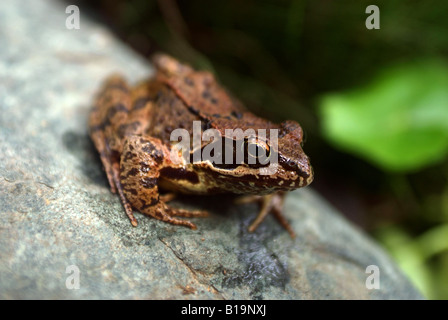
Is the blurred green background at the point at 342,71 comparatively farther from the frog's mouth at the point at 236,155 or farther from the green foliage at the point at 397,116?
the frog's mouth at the point at 236,155

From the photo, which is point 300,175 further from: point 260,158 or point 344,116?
point 344,116

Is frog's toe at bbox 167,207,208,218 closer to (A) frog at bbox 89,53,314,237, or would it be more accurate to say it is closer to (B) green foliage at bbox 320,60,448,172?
(A) frog at bbox 89,53,314,237

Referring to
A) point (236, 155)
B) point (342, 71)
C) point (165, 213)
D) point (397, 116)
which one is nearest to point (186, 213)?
point (165, 213)

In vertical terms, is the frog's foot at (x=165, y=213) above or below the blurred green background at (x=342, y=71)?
below

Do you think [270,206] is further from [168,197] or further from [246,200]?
[168,197]

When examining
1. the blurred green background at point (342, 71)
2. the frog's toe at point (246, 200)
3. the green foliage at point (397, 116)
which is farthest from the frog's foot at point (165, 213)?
A: the blurred green background at point (342, 71)

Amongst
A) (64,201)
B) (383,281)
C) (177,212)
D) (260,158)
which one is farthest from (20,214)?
(383,281)

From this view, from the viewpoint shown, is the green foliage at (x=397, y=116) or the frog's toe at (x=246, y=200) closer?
the frog's toe at (x=246, y=200)
